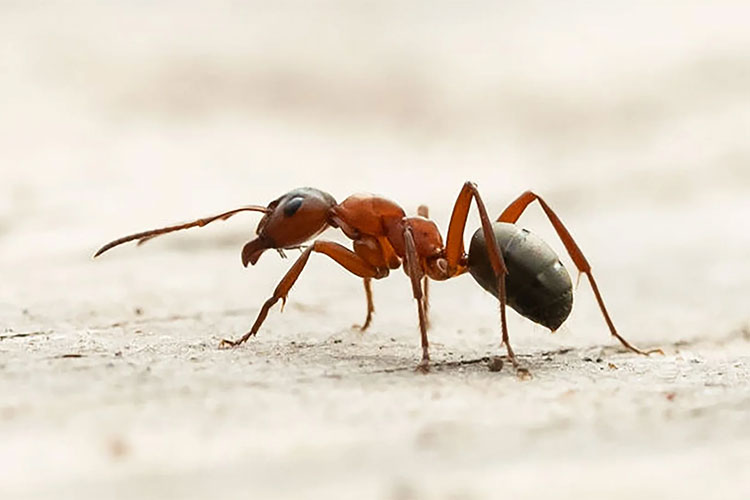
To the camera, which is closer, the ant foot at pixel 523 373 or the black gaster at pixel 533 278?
the ant foot at pixel 523 373

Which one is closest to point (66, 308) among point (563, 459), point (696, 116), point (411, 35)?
point (563, 459)

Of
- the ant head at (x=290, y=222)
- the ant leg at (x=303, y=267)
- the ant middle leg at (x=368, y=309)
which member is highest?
the ant head at (x=290, y=222)

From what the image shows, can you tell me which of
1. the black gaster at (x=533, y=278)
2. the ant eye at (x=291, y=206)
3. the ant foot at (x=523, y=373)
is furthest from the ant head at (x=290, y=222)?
the ant foot at (x=523, y=373)

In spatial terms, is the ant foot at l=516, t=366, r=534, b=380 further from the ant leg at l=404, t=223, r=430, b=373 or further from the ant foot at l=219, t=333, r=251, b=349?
the ant foot at l=219, t=333, r=251, b=349

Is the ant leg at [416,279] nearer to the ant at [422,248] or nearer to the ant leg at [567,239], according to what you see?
the ant at [422,248]

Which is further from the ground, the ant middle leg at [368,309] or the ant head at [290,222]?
the ant head at [290,222]

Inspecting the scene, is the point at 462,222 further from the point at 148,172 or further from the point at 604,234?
the point at 148,172
